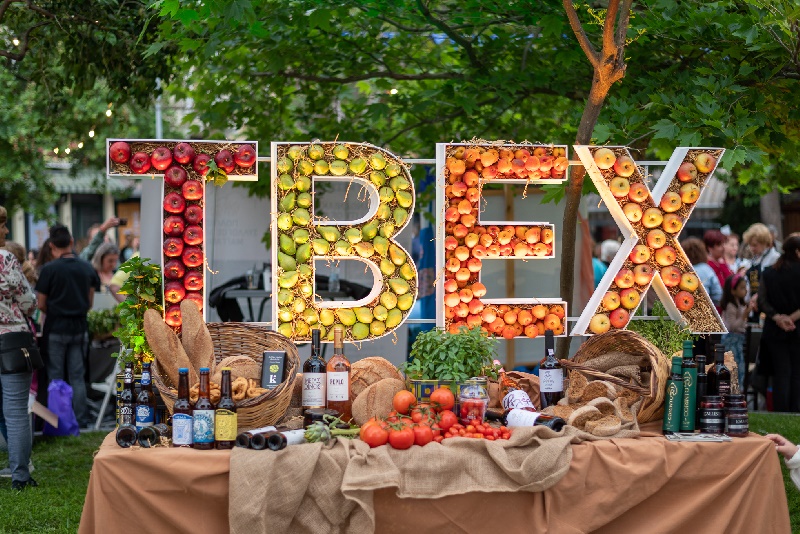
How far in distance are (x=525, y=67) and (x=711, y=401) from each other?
13.5 feet

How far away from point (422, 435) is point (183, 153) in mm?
2102

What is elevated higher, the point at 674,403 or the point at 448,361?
the point at 448,361

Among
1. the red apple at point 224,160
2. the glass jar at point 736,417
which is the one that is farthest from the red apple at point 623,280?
the red apple at point 224,160

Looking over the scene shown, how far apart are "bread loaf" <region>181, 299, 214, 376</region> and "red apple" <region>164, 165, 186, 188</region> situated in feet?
2.33

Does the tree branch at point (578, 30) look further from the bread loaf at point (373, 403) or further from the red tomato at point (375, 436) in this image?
the red tomato at point (375, 436)

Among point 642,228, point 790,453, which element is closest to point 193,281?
point 642,228

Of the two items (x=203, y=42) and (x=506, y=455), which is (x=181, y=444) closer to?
(x=506, y=455)

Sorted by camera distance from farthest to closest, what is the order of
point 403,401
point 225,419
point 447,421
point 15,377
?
point 15,377
point 403,401
point 447,421
point 225,419

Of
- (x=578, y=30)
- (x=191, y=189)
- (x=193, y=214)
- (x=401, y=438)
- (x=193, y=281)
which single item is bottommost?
(x=401, y=438)

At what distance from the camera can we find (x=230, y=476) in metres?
3.85

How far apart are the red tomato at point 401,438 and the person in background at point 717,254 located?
700 cm

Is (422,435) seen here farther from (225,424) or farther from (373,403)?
(225,424)

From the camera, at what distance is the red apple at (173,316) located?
16.7 ft

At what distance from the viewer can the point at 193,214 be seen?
5.15 metres
